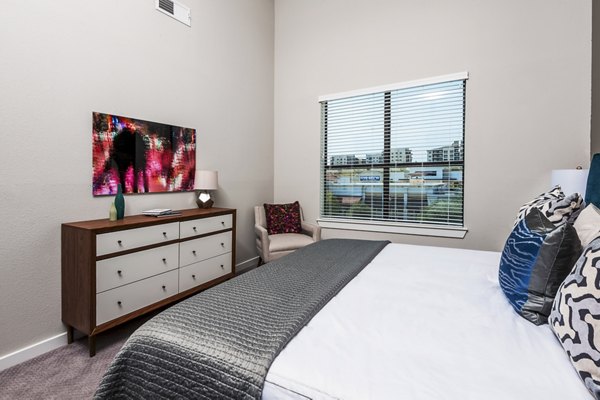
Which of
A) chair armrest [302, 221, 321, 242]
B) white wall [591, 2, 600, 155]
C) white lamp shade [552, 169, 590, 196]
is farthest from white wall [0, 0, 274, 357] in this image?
white wall [591, 2, 600, 155]

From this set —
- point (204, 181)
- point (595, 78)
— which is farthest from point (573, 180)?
point (204, 181)

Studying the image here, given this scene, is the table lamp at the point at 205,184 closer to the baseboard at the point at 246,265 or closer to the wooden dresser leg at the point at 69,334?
the baseboard at the point at 246,265

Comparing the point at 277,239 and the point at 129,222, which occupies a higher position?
the point at 129,222

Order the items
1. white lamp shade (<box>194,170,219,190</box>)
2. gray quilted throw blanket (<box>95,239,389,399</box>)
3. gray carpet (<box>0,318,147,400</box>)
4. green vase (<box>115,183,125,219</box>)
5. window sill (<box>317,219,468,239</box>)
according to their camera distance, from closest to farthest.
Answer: gray quilted throw blanket (<box>95,239,389,399</box>), gray carpet (<box>0,318,147,400</box>), green vase (<box>115,183,125,219</box>), white lamp shade (<box>194,170,219,190</box>), window sill (<box>317,219,468,239</box>)

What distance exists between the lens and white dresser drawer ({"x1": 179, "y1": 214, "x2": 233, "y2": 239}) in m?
2.52

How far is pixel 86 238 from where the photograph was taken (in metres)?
1.86

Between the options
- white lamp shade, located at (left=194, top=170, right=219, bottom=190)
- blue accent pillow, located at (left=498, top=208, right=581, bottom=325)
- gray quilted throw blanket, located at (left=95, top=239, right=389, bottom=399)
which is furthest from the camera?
white lamp shade, located at (left=194, top=170, right=219, bottom=190)

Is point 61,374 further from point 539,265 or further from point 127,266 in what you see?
point 539,265

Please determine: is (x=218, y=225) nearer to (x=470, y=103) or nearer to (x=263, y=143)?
(x=263, y=143)

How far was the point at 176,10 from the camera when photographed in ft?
Result: 9.14

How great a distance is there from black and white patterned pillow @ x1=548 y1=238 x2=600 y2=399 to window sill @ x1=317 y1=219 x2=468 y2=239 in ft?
7.79

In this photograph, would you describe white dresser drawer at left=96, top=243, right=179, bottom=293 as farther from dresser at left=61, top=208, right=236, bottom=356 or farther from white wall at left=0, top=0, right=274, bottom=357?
white wall at left=0, top=0, right=274, bottom=357

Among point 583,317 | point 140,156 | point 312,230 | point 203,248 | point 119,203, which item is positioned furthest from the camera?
point 312,230

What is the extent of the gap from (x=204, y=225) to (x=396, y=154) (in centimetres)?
234
